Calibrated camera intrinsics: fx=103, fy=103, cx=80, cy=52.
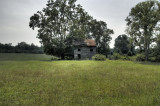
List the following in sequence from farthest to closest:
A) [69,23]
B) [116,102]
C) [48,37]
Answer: [69,23] < [48,37] < [116,102]

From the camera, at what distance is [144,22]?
2698cm

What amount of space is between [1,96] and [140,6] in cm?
3368

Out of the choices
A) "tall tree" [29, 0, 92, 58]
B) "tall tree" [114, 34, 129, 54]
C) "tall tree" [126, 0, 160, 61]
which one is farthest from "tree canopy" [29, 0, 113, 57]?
"tall tree" [114, 34, 129, 54]

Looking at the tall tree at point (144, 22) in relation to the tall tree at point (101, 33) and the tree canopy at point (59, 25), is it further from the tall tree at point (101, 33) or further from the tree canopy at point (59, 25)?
the tall tree at point (101, 33)

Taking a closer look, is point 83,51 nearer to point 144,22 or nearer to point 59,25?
point 59,25

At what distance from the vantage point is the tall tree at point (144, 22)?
26.7 m

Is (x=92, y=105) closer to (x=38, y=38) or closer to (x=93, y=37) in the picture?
(x=38, y=38)

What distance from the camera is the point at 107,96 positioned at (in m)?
4.97

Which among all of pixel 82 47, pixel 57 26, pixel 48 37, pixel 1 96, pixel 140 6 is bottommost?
pixel 1 96

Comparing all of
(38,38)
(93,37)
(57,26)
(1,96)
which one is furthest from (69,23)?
(1,96)

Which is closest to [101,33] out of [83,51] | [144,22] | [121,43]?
[121,43]

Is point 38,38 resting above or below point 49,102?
above

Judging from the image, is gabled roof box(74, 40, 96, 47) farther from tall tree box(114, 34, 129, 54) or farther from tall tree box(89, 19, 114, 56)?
tall tree box(114, 34, 129, 54)

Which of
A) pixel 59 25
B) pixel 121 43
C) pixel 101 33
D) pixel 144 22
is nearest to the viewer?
pixel 144 22
